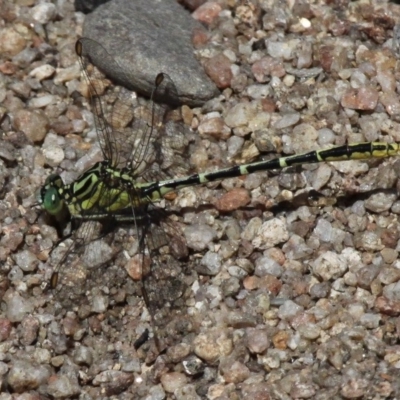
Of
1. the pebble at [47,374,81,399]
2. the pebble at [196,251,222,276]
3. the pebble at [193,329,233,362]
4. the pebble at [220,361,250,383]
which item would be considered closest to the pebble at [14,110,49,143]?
the pebble at [196,251,222,276]

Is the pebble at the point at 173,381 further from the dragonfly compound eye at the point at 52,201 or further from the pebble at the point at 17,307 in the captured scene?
the dragonfly compound eye at the point at 52,201

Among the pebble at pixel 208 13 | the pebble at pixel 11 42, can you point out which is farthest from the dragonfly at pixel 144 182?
the pebble at pixel 208 13

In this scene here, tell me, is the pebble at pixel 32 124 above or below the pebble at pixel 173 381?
above

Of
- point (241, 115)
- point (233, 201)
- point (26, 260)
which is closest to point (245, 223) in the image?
point (233, 201)

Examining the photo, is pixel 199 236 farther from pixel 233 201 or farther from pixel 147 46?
pixel 147 46

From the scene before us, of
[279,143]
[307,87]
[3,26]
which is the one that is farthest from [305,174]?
[3,26]

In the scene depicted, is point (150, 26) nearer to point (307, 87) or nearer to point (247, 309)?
point (307, 87)
